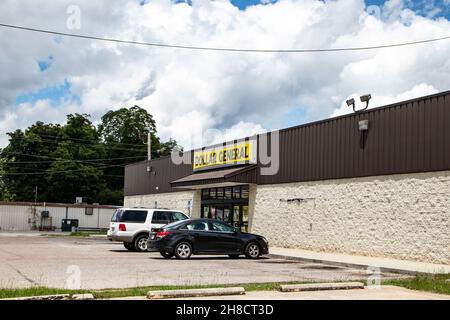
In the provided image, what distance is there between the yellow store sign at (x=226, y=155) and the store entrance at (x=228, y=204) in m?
1.42

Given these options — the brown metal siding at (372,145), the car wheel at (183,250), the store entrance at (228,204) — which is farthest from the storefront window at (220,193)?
the car wheel at (183,250)

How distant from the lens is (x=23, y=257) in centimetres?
1884

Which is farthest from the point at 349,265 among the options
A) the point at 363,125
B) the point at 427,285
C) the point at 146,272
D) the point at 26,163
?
the point at 26,163

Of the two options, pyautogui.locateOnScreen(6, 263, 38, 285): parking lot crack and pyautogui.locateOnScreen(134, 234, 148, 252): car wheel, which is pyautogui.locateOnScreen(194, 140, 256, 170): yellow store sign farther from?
pyautogui.locateOnScreen(6, 263, 38, 285): parking lot crack

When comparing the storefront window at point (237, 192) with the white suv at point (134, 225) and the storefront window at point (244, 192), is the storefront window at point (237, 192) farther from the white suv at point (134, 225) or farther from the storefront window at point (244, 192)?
the white suv at point (134, 225)

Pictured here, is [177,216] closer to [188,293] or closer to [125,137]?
[188,293]

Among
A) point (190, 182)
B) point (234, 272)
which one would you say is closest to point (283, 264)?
point (234, 272)

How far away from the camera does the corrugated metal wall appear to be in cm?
5172

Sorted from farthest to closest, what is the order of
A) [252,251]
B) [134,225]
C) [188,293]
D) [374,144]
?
[134,225] < [374,144] < [252,251] < [188,293]

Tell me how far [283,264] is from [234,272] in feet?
12.8

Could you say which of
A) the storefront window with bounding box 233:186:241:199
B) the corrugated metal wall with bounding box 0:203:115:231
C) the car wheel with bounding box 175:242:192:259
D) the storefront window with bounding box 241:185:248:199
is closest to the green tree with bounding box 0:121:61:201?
the corrugated metal wall with bounding box 0:203:115:231

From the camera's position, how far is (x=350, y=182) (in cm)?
2306

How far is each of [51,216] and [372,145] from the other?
38639mm

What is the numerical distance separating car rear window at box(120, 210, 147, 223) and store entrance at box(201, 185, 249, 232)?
7.26m
